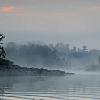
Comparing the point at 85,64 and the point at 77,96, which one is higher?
the point at 85,64

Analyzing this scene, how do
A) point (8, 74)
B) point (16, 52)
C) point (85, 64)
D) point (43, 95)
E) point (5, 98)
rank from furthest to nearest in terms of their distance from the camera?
point (85, 64) < point (16, 52) < point (8, 74) < point (43, 95) < point (5, 98)

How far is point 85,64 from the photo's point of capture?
10281 cm

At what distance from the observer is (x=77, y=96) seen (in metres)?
26.9

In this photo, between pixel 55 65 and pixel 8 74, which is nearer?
pixel 8 74

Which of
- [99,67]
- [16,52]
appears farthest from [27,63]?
[99,67]

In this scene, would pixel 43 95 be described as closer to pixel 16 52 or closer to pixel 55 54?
pixel 16 52

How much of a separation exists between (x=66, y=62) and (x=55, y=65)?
8.89m

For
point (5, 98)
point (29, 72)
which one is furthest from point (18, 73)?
point (5, 98)

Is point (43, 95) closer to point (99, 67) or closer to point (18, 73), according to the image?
point (18, 73)

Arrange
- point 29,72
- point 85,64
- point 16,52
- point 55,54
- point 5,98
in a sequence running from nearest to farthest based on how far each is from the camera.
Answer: point 5,98
point 29,72
point 16,52
point 55,54
point 85,64

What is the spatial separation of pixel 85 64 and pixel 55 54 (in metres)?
10.4

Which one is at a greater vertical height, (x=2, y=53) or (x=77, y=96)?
(x=2, y=53)

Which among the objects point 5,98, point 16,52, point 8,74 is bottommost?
point 5,98

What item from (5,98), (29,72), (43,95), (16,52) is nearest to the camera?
(5,98)
